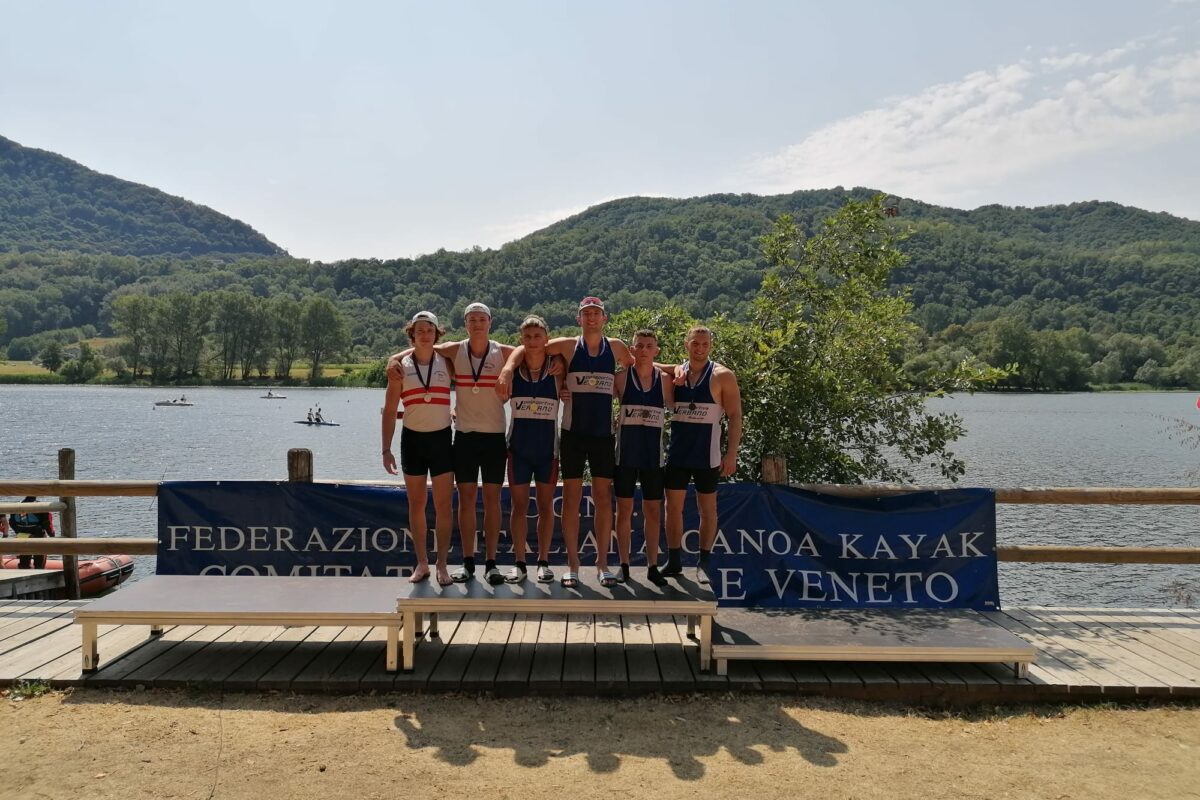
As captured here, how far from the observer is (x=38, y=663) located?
203 inches

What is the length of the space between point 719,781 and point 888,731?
1.19 metres

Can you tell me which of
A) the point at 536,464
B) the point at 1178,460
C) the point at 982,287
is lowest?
the point at 1178,460

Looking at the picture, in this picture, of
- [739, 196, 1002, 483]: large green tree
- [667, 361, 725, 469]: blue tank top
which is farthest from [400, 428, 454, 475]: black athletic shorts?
[739, 196, 1002, 483]: large green tree

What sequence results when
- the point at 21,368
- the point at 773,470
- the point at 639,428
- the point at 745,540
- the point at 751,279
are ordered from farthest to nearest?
1. the point at 21,368
2. the point at 751,279
3. the point at 773,470
4. the point at 745,540
5. the point at 639,428

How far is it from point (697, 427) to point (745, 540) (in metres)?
1.16

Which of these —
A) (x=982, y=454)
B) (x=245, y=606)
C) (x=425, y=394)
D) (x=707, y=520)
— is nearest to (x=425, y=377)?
(x=425, y=394)

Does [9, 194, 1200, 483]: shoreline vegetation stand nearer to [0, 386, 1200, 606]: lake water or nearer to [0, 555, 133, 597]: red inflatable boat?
[0, 386, 1200, 606]: lake water

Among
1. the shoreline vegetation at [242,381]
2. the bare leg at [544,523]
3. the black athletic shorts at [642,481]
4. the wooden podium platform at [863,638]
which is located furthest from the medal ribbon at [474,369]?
the shoreline vegetation at [242,381]

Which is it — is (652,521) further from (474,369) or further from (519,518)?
(474,369)

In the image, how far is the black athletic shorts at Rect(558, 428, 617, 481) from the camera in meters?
5.41

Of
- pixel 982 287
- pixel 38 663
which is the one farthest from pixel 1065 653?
pixel 982 287

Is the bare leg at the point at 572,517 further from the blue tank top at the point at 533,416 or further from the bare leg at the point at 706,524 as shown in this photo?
the bare leg at the point at 706,524

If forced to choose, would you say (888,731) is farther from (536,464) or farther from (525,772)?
(536,464)

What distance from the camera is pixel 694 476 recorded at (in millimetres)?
5641
